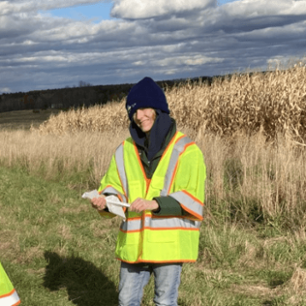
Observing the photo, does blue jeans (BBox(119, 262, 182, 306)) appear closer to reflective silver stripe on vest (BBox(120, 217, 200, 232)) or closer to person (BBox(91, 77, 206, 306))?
person (BBox(91, 77, 206, 306))

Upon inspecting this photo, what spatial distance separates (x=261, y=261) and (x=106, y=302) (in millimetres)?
1946

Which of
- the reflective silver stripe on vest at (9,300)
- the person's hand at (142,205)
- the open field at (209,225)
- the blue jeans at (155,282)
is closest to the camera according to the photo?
the reflective silver stripe on vest at (9,300)

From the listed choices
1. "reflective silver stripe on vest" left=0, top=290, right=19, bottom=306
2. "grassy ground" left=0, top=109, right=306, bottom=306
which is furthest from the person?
"grassy ground" left=0, top=109, right=306, bottom=306

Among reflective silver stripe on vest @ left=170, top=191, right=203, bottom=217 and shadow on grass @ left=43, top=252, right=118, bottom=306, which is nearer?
reflective silver stripe on vest @ left=170, top=191, right=203, bottom=217

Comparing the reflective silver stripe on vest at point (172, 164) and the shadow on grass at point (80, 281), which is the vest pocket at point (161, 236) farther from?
the shadow on grass at point (80, 281)

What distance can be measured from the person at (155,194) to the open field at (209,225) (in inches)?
63.6

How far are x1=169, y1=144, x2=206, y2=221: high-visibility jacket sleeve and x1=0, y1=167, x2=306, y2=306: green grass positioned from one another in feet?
6.32

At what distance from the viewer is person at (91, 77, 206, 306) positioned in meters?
2.91

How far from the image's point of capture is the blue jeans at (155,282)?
3025mm

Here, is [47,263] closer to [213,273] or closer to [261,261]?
[213,273]

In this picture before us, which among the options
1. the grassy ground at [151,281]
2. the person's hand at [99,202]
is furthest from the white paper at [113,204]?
the grassy ground at [151,281]

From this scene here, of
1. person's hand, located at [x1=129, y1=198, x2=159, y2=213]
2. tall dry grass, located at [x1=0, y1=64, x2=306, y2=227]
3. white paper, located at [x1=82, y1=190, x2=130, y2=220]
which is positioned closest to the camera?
person's hand, located at [x1=129, y1=198, x2=159, y2=213]

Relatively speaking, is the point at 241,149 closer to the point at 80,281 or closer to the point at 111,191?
the point at 80,281

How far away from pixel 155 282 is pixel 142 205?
2.08 feet
